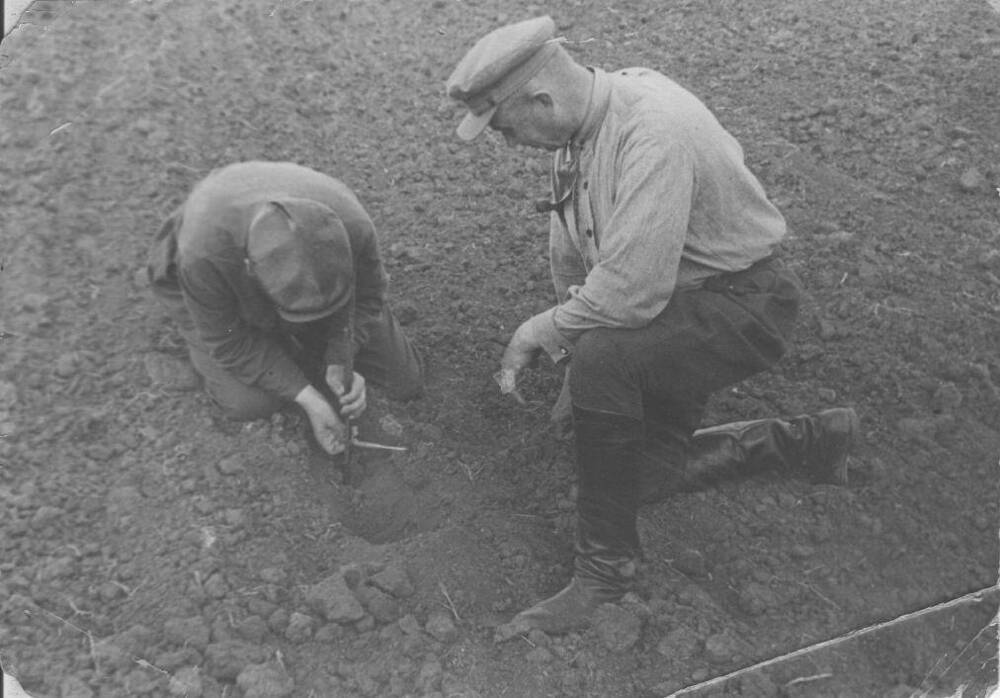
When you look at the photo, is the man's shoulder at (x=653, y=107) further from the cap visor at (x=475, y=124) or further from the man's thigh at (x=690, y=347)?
the man's thigh at (x=690, y=347)

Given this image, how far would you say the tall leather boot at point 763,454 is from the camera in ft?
9.12

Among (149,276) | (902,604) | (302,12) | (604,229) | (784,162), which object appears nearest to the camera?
(604,229)

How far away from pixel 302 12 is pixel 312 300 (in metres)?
2.02

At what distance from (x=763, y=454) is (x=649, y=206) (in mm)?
1023

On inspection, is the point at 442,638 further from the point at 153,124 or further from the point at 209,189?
the point at 153,124

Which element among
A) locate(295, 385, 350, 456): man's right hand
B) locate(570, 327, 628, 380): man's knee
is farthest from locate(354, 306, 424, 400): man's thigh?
locate(570, 327, 628, 380): man's knee

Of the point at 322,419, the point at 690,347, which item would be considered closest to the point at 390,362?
the point at 322,419

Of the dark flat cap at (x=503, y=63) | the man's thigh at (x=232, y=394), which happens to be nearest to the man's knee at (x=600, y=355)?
the dark flat cap at (x=503, y=63)

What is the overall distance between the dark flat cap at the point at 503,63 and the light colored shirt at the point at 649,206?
17 centimetres

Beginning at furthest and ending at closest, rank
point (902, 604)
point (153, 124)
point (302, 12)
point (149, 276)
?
point (302, 12) < point (153, 124) < point (149, 276) < point (902, 604)

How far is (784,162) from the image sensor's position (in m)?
3.61

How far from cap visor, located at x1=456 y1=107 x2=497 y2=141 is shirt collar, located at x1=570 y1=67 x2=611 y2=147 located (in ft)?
0.72

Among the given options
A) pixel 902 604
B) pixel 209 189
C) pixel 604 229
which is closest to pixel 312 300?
pixel 209 189

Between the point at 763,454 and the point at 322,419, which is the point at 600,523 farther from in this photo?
the point at 322,419
